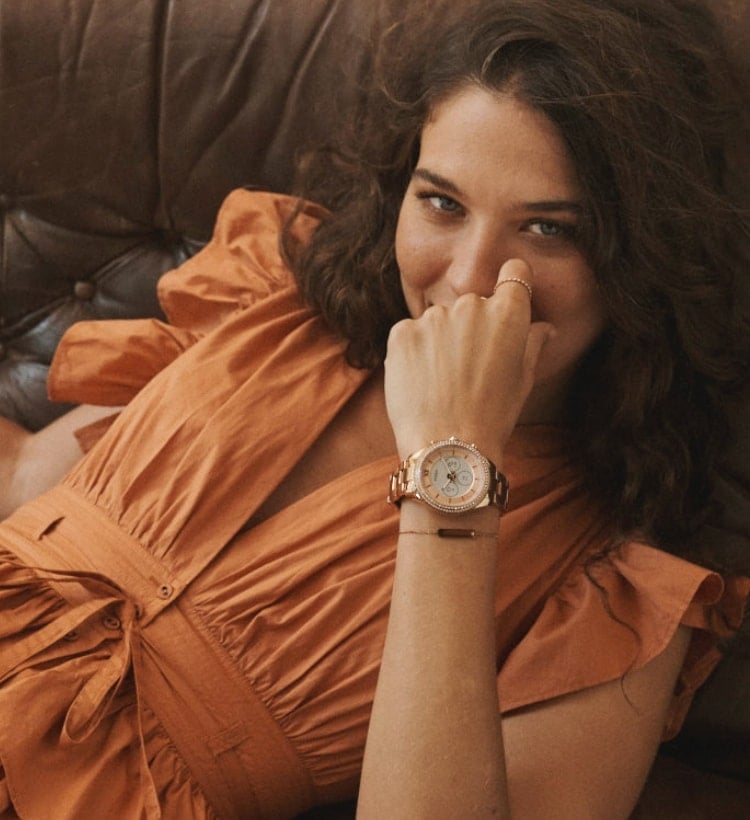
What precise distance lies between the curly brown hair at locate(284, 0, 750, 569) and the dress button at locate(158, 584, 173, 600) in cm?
32

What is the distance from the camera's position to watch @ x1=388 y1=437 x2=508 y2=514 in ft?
3.23

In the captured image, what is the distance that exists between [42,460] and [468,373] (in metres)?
0.60

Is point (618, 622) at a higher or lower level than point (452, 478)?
lower

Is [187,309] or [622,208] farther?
[187,309]

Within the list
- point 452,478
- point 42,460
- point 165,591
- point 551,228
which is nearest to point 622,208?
point 551,228

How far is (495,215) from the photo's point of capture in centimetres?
104

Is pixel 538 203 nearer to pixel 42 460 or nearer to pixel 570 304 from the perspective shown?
pixel 570 304

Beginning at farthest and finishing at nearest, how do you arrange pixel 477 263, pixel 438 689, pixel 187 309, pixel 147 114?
pixel 147 114 < pixel 187 309 < pixel 477 263 < pixel 438 689

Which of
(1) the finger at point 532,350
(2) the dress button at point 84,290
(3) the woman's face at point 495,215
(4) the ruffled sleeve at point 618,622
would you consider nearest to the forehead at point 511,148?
(3) the woman's face at point 495,215

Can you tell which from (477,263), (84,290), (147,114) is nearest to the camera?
(477,263)

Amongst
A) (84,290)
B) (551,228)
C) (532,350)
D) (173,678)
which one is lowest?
(173,678)

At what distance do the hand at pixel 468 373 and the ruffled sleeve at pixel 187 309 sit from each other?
1.00 feet

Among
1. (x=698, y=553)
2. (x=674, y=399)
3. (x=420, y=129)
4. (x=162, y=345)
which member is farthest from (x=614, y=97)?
(x=162, y=345)

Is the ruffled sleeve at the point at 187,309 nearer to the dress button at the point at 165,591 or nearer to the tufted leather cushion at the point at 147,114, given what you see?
the tufted leather cushion at the point at 147,114
